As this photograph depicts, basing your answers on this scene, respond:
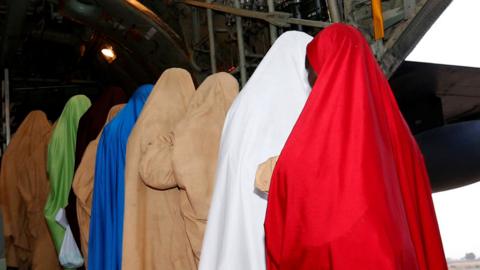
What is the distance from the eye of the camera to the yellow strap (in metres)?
2.63

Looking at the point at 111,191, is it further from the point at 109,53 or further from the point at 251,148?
the point at 109,53

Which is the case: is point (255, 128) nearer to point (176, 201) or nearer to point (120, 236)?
point (176, 201)

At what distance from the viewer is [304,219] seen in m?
1.20

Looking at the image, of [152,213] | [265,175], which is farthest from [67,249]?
[265,175]

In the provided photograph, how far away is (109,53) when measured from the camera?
5668mm

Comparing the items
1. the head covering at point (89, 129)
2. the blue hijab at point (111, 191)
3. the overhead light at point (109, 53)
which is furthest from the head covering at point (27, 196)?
the overhead light at point (109, 53)

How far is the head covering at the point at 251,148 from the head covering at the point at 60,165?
141 cm

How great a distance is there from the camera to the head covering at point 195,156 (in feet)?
6.11

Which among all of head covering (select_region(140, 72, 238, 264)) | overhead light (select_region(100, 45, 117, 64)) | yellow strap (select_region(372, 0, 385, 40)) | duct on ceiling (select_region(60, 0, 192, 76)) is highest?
overhead light (select_region(100, 45, 117, 64))

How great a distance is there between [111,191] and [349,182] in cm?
141

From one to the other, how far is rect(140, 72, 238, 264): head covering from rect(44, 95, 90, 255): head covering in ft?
3.24

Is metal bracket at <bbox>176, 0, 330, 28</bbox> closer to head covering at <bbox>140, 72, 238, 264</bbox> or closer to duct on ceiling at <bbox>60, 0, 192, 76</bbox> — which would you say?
duct on ceiling at <bbox>60, 0, 192, 76</bbox>

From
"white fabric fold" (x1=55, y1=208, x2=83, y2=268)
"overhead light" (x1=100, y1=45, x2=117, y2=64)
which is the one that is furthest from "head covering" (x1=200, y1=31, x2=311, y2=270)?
"overhead light" (x1=100, y1=45, x2=117, y2=64)

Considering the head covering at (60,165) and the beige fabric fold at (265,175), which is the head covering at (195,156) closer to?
the beige fabric fold at (265,175)
